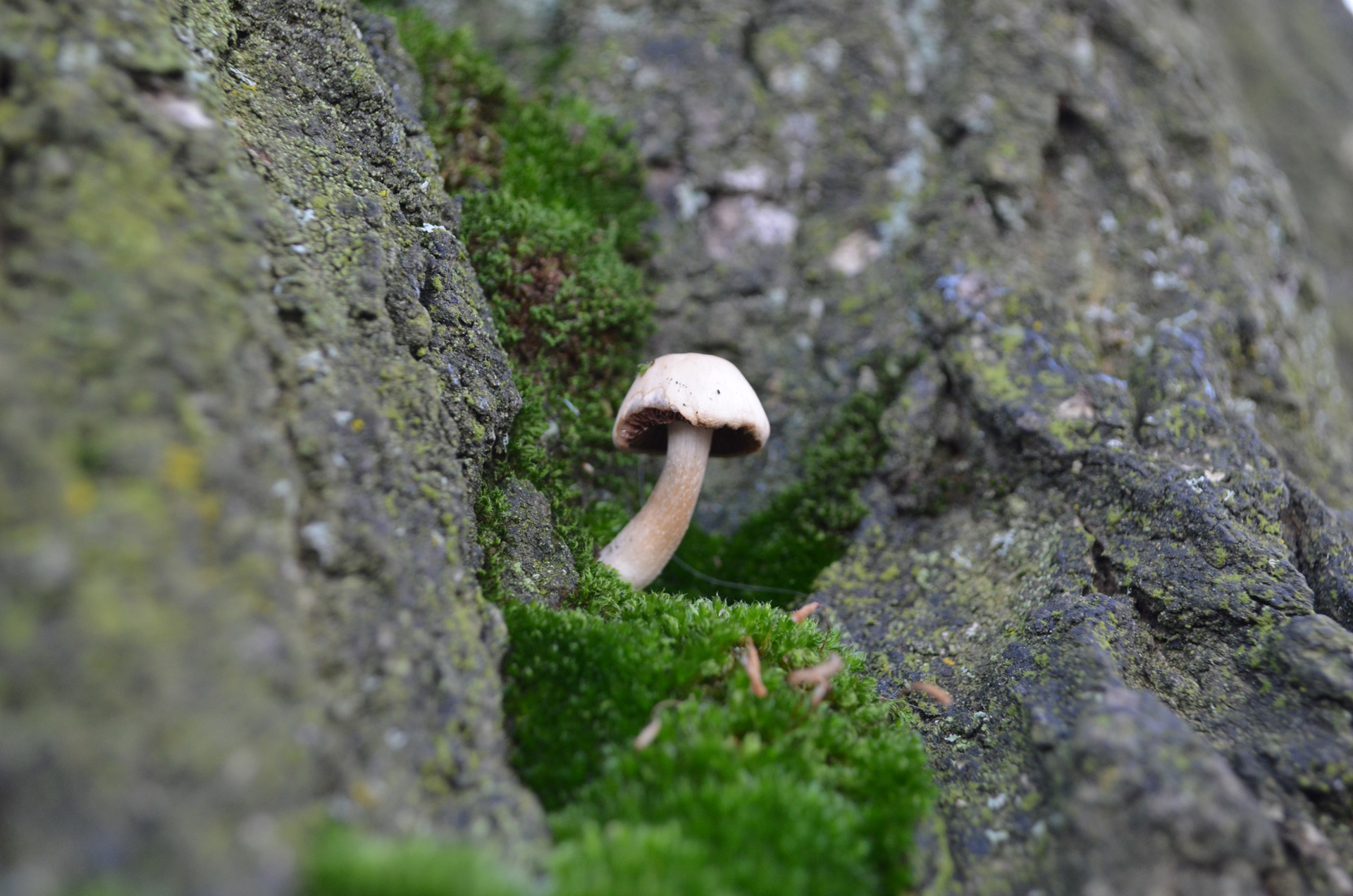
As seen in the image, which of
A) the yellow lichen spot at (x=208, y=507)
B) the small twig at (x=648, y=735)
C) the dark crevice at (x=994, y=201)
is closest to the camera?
the yellow lichen spot at (x=208, y=507)

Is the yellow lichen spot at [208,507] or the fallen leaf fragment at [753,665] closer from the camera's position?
the yellow lichen spot at [208,507]

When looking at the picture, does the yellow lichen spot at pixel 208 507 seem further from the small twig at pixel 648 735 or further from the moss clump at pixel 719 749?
the small twig at pixel 648 735

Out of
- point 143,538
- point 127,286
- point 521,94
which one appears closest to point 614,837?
point 143,538

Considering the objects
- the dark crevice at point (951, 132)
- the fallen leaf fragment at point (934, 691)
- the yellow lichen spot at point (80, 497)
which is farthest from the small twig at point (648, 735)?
the dark crevice at point (951, 132)

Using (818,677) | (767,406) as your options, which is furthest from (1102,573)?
(767,406)

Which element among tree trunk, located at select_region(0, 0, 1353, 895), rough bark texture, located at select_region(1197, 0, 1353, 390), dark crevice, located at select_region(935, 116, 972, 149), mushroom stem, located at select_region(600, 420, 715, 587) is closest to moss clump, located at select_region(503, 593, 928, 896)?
tree trunk, located at select_region(0, 0, 1353, 895)

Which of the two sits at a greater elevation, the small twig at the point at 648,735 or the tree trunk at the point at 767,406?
the tree trunk at the point at 767,406

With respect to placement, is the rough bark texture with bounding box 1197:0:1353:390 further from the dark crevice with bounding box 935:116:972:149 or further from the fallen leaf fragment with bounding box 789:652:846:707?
the fallen leaf fragment with bounding box 789:652:846:707

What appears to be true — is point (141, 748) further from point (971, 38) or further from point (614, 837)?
point (971, 38)
